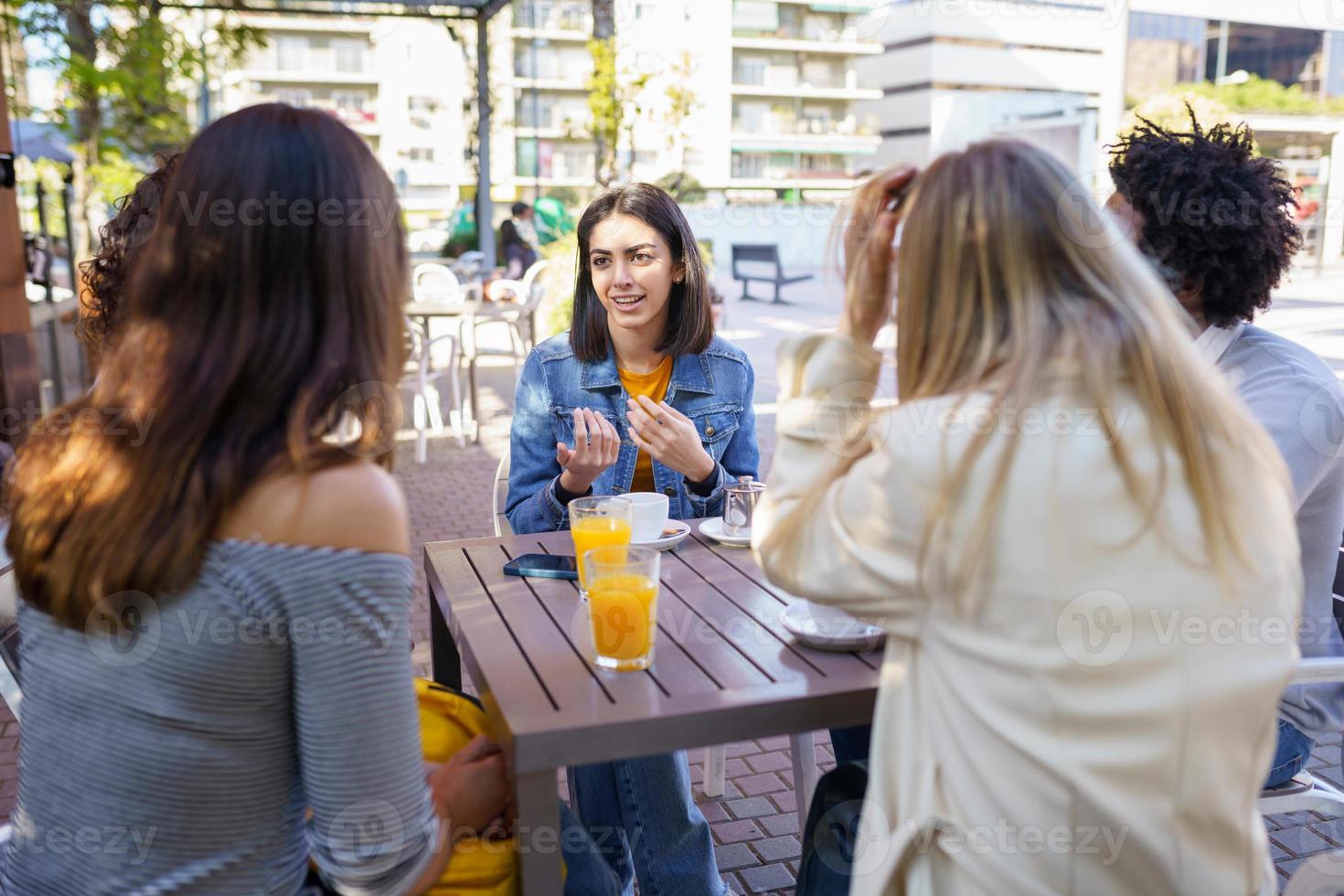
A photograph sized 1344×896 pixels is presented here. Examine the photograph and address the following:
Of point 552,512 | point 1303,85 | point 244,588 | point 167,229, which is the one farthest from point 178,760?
point 1303,85

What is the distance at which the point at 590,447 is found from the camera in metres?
2.09

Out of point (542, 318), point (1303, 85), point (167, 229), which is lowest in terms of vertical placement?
point (542, 318)

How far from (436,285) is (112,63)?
294 centimetres

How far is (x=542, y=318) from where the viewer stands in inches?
381

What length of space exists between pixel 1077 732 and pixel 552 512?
139 centimetres

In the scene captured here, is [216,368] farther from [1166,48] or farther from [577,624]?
[1166,48]

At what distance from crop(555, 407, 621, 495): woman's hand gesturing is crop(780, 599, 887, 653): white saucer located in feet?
2.05

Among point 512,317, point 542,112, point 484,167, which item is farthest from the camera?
point 542,112

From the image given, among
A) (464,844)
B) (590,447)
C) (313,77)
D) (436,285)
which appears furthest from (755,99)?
(464,844)

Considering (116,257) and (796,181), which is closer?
(116,257)

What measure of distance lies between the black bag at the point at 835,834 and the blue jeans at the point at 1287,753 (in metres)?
0.78

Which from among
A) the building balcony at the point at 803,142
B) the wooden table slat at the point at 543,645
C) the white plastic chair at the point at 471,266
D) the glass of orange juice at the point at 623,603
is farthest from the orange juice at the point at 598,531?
the building balcony at the point at 803,142

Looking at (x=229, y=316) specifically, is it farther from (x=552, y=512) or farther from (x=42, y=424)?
(x=552, y=512)

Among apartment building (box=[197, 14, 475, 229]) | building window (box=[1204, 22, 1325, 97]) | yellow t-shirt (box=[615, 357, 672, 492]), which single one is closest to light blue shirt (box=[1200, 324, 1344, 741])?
yellow t-shirt (box=[615, 357, 672, 492])
